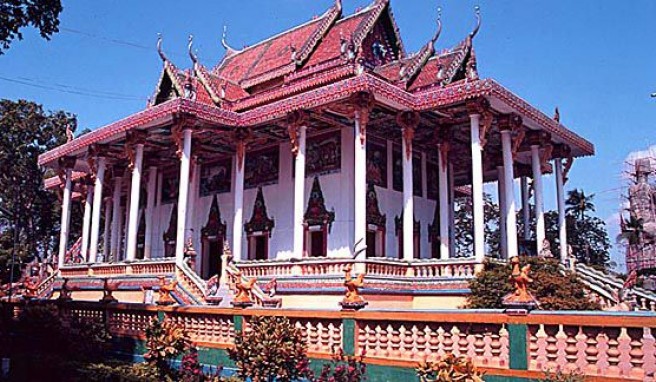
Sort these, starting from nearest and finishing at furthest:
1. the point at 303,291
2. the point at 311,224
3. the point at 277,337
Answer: the point at 277,337 < the point at 303,291 < the point at 311,224

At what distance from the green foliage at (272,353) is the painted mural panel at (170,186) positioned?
1820 cm

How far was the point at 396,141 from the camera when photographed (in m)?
20.3

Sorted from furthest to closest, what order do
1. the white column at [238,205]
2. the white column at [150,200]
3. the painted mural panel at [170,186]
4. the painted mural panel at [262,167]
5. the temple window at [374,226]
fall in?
the painted mural panel at [170,186] < the white column at [150,200] < the painted mural panel at [262,167] < the white column at [238,205] < the temple window at [374,226]

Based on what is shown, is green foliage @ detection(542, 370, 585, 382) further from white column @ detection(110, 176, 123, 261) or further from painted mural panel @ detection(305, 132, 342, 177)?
white column @ detection(110, 176, 123, 261)

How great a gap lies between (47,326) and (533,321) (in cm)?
841

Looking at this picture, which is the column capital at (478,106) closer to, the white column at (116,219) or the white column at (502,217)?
the white column at (502,217)

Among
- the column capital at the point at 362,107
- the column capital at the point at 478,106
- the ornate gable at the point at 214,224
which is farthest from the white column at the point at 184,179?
the column capital at the point at 478,106

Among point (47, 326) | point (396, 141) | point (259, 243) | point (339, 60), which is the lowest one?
point (47, 326)

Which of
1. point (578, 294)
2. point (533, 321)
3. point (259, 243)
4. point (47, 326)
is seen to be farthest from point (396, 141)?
point (533, 321)

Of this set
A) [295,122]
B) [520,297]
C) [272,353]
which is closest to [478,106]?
[295,122]

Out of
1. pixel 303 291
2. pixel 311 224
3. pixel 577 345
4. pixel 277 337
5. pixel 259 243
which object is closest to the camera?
pixel 577 345

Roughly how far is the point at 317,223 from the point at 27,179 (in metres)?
25.9

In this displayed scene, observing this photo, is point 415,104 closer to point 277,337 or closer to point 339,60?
point 339,60

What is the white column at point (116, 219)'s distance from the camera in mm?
26625
